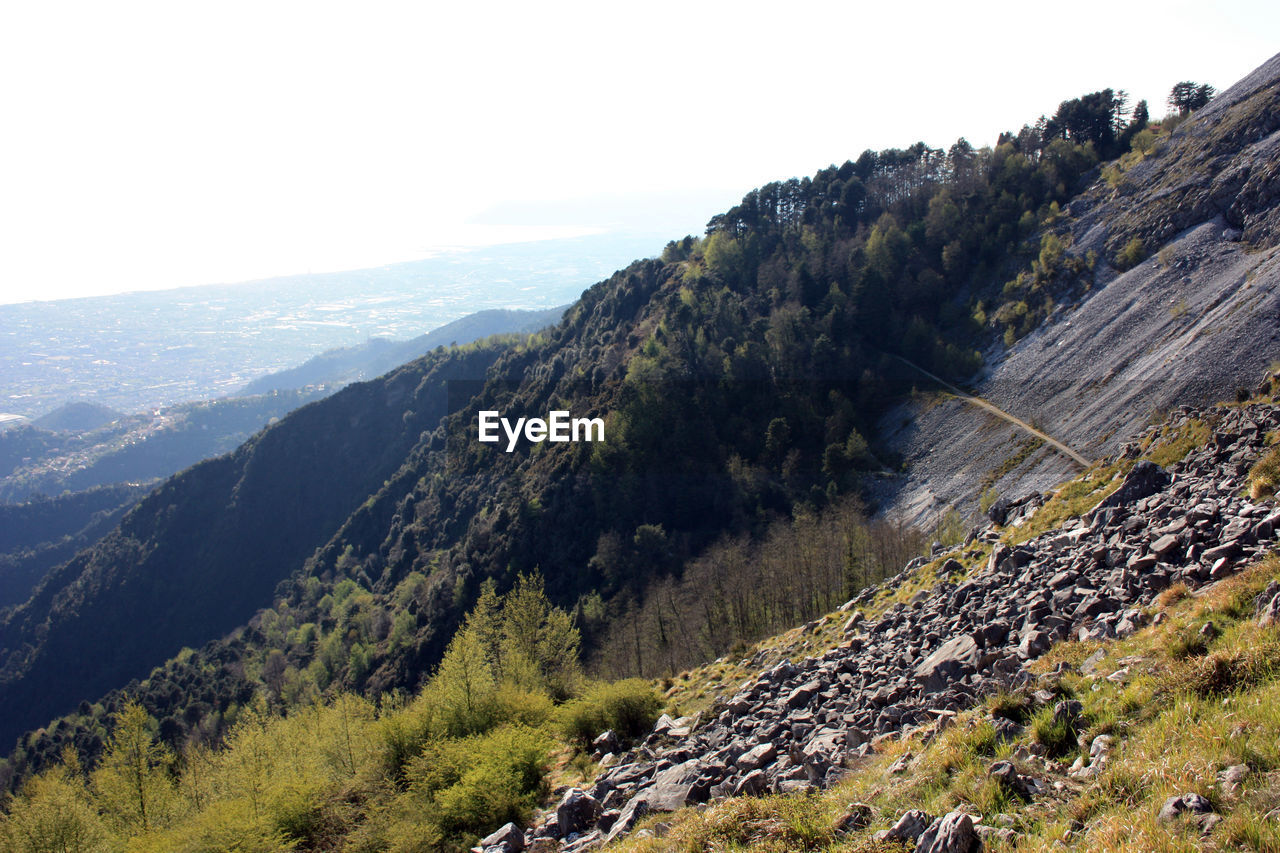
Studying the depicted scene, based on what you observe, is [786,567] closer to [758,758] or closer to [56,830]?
[758,758]

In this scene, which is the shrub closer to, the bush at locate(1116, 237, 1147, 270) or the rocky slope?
the rocky slope

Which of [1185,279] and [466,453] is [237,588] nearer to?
[466,453]

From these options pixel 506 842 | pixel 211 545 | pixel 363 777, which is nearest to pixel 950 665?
pixel 506 842

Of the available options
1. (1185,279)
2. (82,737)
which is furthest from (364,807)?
(82,737)

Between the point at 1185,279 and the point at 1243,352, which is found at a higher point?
the point at 1185,279

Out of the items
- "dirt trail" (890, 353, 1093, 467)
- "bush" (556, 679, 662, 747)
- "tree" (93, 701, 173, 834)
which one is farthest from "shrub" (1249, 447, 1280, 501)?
"tree" (93, 701, 173, 834)
